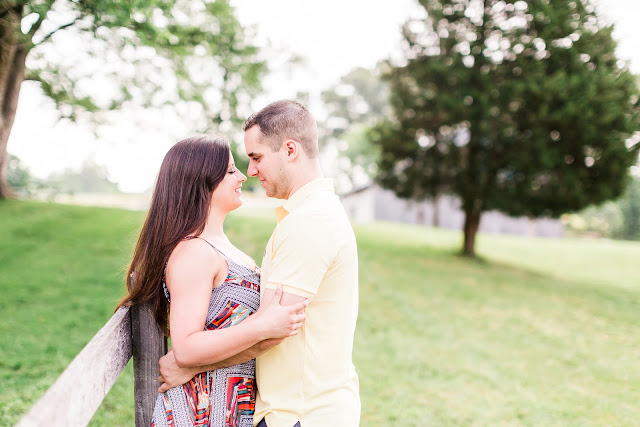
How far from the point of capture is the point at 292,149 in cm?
229

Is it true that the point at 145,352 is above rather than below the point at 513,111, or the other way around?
below

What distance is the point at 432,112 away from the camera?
16.2 m

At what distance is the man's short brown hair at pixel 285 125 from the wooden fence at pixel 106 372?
3.06 ft

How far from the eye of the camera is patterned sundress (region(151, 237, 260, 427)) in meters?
2.11

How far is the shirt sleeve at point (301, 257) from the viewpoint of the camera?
1.91 metres

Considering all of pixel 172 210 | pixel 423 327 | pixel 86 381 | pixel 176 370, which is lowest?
pixel 423 327

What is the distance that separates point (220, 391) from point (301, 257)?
29.1 inches

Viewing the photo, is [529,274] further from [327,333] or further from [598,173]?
[327,333]

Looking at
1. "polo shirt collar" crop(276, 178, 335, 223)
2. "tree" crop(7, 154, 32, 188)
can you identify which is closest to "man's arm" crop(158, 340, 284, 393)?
"polo shirt collar" crop(276, 178, 335, 223)

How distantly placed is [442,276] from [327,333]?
12.4m

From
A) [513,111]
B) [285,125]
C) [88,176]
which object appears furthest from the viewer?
[88,176]

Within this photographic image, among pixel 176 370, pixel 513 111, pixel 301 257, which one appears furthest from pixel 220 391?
pixel 513 111

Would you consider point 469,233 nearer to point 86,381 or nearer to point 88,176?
point 86,381

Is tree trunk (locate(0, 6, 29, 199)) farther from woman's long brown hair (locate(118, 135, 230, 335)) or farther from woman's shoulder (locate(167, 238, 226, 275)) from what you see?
woman's shoulder (locate(167, 238, 226, 275))
